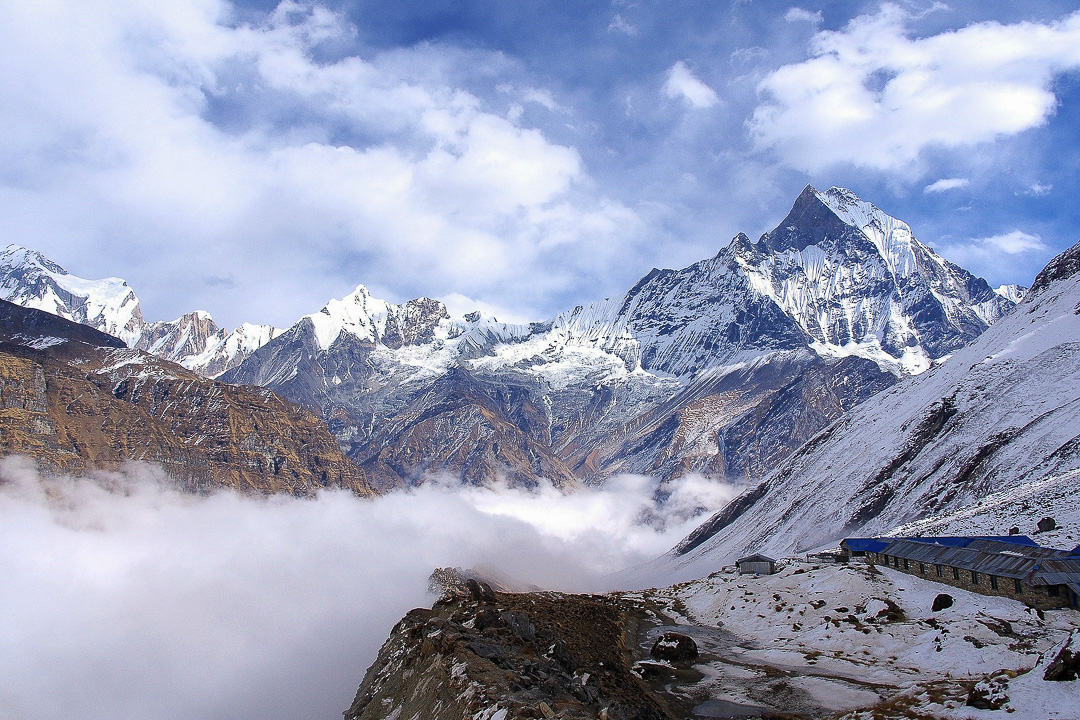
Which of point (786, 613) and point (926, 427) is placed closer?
point (786, 613)

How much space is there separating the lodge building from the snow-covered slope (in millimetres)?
23949

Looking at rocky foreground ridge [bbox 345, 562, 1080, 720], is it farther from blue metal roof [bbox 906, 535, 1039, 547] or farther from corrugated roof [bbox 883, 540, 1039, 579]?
blue metal roof [bbox 906, 535, 1039, 547]

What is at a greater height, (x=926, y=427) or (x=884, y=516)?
(x=926, y=427)

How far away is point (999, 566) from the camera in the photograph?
4875 cm

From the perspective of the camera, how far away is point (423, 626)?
37750 mm

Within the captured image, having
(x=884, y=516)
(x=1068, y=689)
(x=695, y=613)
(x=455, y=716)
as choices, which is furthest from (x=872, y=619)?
(x=884, y=516)

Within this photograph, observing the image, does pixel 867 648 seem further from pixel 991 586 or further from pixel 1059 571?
pixel 1059 571

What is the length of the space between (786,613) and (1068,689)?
30.1 m

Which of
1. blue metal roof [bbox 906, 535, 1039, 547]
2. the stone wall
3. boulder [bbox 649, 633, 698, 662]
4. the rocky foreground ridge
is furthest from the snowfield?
blue metal roof [bbox 906, 535, 1039, 547]

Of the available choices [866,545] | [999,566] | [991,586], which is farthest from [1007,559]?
[866,545]

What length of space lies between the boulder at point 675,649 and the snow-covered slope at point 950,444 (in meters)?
52.4

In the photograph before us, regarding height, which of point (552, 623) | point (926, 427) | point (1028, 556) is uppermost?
point (926, 427)

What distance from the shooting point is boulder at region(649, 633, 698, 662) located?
42469 mm

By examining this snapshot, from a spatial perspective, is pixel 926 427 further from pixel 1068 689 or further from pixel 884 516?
pixel 1068 689
